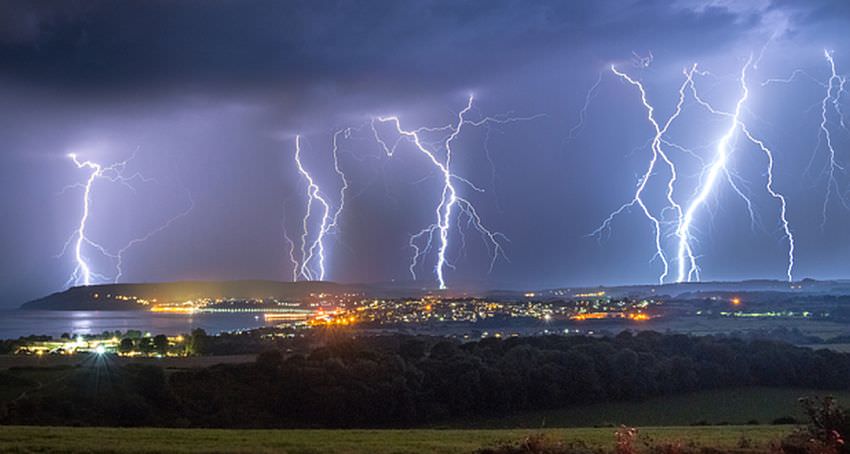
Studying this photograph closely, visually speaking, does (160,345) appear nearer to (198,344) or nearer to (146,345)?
(146,345)

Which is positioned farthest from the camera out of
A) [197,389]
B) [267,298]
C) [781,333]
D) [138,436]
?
[267,298]

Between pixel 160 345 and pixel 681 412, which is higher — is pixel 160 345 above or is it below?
above

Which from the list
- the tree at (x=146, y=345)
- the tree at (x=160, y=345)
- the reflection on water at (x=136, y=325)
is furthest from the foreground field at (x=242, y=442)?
the reflection on water at (x=136, y=325)

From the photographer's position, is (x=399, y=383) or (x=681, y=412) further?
(x=399, y=383)

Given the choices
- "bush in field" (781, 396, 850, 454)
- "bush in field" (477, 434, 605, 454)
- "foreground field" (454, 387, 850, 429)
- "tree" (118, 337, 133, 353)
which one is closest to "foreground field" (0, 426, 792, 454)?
"bush in field" (781, 396, 850, 454)

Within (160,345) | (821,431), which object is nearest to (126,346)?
(160,345)

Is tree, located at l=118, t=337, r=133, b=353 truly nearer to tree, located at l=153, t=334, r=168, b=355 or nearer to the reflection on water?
tree, located at l=153, t=334, r=168, b=355

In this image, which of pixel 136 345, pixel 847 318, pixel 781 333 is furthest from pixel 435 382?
pixel 847 318

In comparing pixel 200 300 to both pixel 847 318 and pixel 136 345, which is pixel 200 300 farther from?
pixel 847 318

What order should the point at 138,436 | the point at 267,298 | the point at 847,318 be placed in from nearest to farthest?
the point at 138,436
the point at 847,318
the point at 267,298
